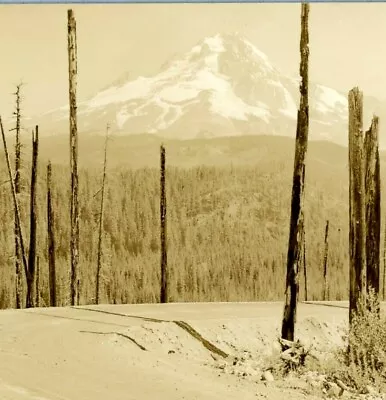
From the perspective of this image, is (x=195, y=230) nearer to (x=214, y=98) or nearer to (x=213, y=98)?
(x=214, y=98)

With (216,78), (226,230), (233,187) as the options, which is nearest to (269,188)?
(233,187)

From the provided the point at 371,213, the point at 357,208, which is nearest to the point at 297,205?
the point at 371,213

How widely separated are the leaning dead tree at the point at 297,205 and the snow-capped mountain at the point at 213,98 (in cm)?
45

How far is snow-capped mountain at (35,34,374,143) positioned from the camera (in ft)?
62.0

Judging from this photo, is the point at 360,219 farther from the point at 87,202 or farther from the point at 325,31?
the point at 87,202

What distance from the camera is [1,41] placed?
1543cm

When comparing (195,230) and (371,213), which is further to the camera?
(195,230)

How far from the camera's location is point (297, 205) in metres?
11.9

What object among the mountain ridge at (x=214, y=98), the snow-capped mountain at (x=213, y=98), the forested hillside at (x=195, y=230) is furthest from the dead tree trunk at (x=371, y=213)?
the forested hillside at (x=195, y=230)

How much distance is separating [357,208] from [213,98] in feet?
99.8

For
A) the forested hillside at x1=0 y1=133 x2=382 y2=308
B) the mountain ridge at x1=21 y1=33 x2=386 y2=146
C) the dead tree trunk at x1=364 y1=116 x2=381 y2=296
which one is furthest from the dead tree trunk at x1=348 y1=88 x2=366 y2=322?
the forested hillside at x1=0 y1=133 x2=382 y2=308

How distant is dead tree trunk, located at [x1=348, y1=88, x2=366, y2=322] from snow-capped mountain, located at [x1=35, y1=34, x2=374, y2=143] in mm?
2080

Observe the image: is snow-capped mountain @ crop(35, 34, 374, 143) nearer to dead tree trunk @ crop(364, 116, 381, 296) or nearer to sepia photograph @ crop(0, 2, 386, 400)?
sepia photograph @ crop(0, 2, 386, 400)

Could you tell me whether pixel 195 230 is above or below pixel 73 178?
below
